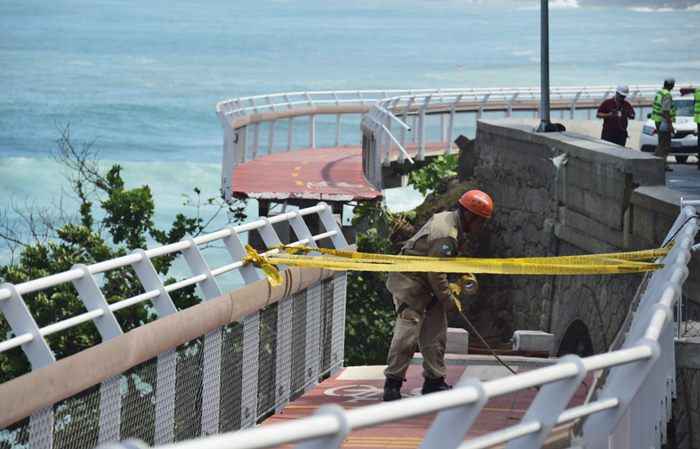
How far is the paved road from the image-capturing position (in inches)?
932

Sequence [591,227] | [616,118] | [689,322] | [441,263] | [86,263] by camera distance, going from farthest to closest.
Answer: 1. [616,118]
2. [86,263]
3. [591,227]
4. [689,322]
5. [441,263]

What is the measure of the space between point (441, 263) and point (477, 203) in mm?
486

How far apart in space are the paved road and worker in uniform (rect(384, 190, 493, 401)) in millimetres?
9489

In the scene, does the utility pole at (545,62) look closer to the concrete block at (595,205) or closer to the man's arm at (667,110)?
the man's arm at (667,110)

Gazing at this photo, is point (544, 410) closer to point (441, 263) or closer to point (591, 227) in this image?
point (441, 263)

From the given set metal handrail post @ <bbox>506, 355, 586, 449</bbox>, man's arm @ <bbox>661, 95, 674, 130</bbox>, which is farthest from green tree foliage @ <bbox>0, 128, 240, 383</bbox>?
metal handrail post @ <bbox>506, 355, 586, 449</bbox>

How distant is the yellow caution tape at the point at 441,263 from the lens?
11.8 metres

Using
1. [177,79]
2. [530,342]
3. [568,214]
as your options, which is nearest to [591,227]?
[568,214]

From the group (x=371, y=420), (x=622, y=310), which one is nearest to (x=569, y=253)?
(x=622, y=310)

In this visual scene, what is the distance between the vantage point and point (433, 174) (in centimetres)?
4116

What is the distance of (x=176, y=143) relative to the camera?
384 feet

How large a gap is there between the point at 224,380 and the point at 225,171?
1029 inches

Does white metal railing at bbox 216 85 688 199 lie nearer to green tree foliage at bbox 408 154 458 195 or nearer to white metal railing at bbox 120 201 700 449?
green tree foliage at bbox 408 154 458 195

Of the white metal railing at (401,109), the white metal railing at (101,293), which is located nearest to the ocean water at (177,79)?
the white metal railing at (401,109)
